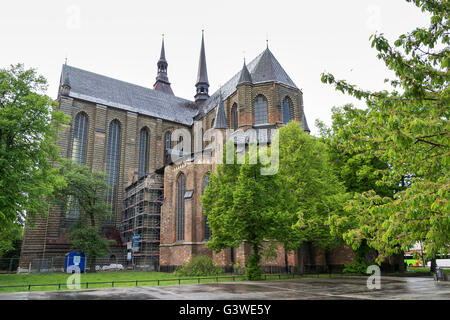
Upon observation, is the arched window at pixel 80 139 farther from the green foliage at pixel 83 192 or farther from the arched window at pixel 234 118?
the arched window at pixel 234 118

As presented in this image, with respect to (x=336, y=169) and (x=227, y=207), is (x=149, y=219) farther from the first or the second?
(x=336, y=169)

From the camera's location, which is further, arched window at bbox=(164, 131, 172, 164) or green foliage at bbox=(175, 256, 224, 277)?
arched window at bbox=(164, 131, 172, 164)

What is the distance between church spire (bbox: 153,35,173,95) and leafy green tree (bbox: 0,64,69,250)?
46.2 meters

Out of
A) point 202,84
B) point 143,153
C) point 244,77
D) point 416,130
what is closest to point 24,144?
point 416,130

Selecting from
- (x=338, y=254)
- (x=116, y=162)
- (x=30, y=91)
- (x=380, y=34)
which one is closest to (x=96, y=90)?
(x=116, y=162)

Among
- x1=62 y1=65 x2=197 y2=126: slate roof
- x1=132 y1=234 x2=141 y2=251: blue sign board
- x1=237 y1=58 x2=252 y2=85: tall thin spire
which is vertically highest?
x1=62 y1=65 x2=197 y2=126: slate roof

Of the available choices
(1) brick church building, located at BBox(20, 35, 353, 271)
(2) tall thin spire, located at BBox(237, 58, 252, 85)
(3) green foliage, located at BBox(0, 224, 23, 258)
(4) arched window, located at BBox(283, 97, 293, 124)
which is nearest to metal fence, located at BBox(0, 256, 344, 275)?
(1) brick church building, located at BBox(20, 35, 353, 271)

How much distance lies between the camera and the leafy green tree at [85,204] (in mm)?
32781

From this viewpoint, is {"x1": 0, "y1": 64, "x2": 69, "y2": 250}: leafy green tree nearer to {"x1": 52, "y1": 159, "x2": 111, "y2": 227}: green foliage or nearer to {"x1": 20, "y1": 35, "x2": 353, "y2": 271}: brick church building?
{"x1": 20, "y1": 35, "x2": 353, "y2": 271}: brick church building

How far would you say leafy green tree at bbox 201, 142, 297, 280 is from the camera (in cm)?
1998

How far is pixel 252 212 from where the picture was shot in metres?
20.1

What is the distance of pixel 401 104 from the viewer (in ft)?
18.7

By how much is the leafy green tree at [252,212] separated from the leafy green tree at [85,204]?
17.2m

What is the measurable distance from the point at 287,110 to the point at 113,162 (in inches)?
928
